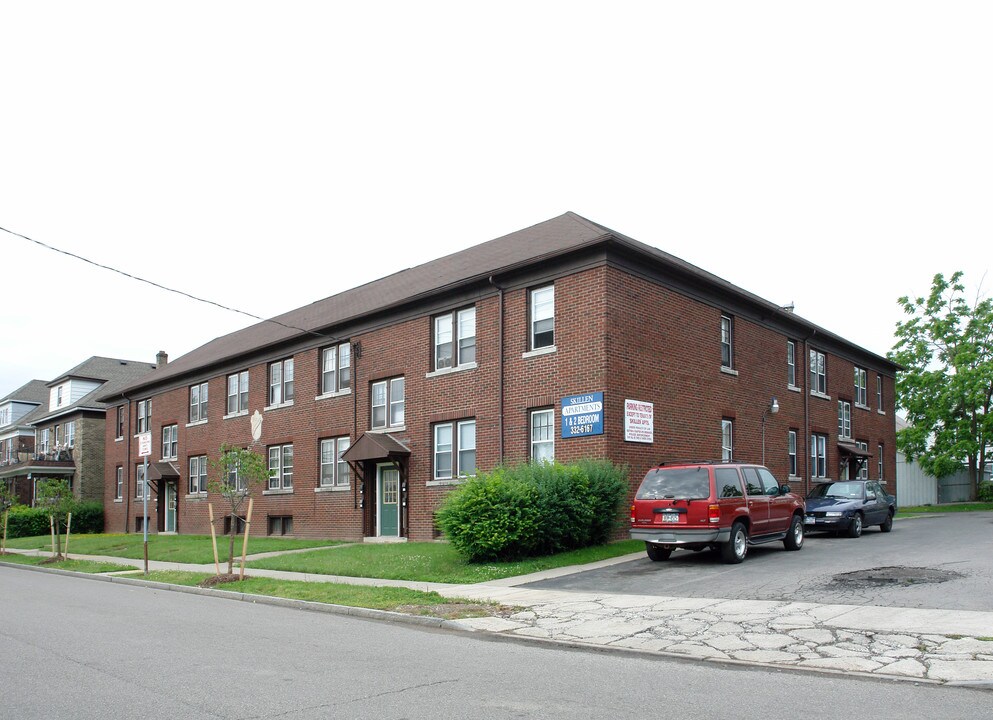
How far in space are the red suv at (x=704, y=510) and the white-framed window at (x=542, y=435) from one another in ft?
15.2

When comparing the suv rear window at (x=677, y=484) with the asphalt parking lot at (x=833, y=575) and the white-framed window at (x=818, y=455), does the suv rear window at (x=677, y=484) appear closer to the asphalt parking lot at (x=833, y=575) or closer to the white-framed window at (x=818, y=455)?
the asphalt parking lot at (x=833, y=575)

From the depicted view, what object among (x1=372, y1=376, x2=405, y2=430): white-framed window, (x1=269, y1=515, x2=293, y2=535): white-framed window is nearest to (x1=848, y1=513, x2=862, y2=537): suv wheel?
(x1=372, y1=376, x2=405, y2=430): white-framed window

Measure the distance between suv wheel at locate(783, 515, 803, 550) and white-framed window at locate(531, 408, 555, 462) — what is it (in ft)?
18.4

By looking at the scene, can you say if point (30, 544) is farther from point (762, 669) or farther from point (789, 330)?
point (762, 669)

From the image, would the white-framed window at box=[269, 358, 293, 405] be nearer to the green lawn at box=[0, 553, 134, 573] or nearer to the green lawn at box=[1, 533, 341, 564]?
the green lawn at box=[1, 533, 341, 564]

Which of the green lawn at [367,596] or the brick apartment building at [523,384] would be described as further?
the brick apartment building at [523,384]

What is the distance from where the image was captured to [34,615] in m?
13.0

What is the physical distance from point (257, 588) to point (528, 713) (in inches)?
402

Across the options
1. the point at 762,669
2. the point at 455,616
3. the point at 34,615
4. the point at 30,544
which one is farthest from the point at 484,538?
the point at 30,544

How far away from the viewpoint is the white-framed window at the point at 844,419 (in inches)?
1261

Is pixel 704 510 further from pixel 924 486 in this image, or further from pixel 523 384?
pixel 924 486

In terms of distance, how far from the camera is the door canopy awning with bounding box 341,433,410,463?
24453mm

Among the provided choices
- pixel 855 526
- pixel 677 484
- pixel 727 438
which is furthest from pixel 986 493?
pixel 677 484

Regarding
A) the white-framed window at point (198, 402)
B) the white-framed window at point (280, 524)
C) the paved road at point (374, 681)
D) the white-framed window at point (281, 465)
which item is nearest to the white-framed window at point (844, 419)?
the white-framed window at point (281, 465)
